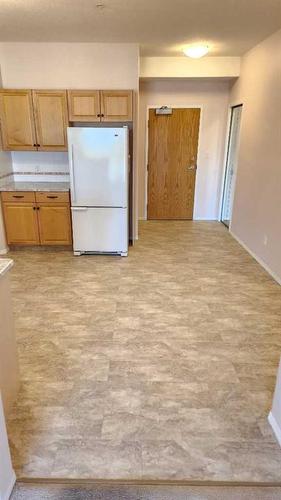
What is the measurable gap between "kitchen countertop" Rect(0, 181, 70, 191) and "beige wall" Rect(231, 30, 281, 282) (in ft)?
8.02

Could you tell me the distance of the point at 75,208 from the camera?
4.11m

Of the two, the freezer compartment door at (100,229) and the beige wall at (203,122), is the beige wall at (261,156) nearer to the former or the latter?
the beige wall at (203,122)

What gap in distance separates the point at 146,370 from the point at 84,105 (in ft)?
11.0

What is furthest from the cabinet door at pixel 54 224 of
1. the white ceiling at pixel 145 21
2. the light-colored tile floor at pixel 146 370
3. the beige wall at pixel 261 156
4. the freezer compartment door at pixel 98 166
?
the beige wall at pixel 261 156

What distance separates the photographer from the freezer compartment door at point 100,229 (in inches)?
162

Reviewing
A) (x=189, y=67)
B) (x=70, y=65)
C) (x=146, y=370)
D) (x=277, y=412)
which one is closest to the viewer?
(x=277, y=412)

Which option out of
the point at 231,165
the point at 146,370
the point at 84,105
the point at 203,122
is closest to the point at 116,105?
the point at 84,105

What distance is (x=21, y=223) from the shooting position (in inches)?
169

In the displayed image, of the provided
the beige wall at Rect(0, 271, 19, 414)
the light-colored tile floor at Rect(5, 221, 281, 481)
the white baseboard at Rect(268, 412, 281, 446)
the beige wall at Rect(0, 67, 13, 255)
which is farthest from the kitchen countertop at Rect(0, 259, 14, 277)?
the beige wall at Rect(0, 67, 13, 255)

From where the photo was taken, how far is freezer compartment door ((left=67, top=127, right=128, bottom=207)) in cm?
380

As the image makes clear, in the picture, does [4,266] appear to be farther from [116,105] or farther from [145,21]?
[116,105]

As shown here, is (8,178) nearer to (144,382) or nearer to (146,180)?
(146,180)

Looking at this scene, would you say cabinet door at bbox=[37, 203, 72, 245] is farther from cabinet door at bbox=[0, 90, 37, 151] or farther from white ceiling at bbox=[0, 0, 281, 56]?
white ceiling at bbox=[0, 0, 281, 56]

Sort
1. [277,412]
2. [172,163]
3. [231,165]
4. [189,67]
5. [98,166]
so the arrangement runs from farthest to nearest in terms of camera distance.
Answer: [172,163]
[231,165]
[189,67]
[98,166]
[277,412]
